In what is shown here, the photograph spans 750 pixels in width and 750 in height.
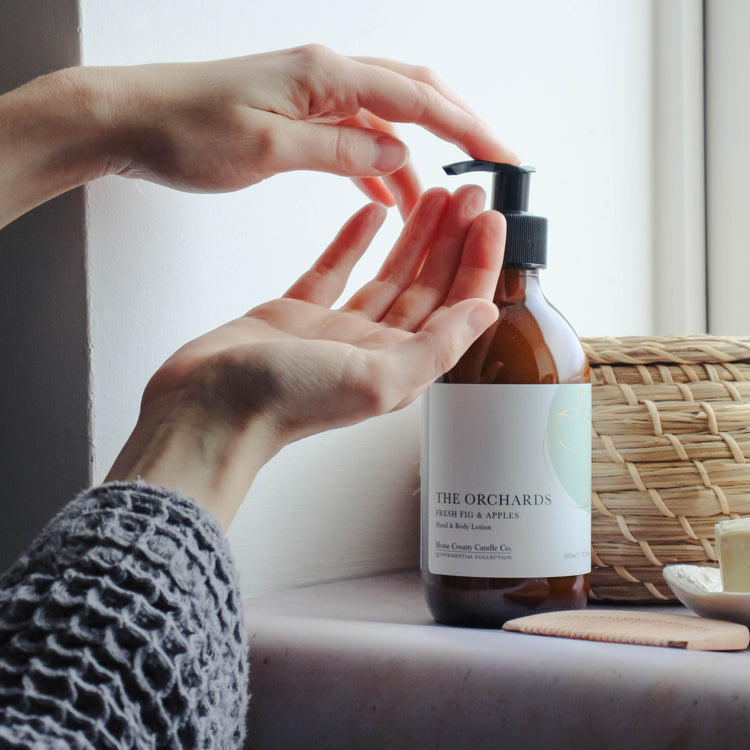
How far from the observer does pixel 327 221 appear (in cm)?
64

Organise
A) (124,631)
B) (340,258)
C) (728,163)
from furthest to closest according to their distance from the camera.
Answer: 1. (728,163)
2. (340,258)
3. (124,631)

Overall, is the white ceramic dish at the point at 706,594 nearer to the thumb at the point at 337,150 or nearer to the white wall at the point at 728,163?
→ the thumb at the point at 337,150

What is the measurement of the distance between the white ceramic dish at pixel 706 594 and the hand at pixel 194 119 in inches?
11.2

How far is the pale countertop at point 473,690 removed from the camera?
0.39 metres

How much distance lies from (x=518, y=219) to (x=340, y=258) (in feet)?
0.34

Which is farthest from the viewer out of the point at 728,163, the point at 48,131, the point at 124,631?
the point at 728,163

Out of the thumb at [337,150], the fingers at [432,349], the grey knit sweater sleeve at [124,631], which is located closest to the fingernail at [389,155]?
the thumb at [337,150]

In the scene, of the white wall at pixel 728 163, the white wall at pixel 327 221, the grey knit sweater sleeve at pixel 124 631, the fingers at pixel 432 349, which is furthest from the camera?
the white wall at pixel 728 163

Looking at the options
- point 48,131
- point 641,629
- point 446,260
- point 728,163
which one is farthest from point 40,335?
point 728,163

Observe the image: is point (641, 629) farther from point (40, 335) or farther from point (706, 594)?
point (40, 335)

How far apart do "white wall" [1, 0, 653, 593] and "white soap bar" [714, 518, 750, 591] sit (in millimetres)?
240

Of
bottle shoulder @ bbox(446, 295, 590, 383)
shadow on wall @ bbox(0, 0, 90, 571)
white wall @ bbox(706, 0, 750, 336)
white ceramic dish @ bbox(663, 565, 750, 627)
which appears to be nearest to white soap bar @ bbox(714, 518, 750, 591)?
white ceramic dish @ bbox(663, 565, 750, 627)

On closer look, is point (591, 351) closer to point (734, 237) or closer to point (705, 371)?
point (705, 371)

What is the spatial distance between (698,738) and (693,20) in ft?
2.87
